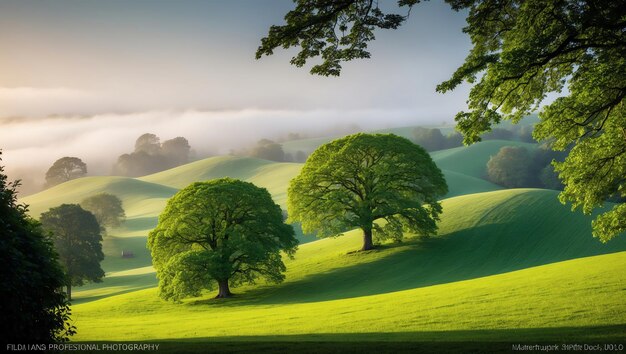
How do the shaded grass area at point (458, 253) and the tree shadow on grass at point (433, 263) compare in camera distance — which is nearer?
the tree shadow on grass at point (433, 263)

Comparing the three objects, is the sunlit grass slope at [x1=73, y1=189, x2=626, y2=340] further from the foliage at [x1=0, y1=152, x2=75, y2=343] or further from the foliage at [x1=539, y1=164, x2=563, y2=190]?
the foliage at [x1=539, y1=164, x2=563, y2=190]

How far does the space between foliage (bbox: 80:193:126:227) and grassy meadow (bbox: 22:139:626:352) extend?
35817 mm

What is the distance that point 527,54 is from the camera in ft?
53.7

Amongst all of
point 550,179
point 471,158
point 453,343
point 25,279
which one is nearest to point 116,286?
point 25,279

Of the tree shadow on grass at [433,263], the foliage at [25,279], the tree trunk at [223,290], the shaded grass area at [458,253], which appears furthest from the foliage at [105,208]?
the foliage at [25,279]

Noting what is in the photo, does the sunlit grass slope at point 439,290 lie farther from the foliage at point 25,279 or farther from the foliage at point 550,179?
the foliage at point 550,179

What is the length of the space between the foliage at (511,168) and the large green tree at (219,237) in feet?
364

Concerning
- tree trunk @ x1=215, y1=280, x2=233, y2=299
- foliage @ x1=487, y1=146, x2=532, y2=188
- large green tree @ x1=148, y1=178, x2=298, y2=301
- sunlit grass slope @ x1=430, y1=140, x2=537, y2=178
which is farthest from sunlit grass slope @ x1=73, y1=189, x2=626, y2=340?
sunlit grass slope @ x1=430, y1=140, x2=537, y2=178

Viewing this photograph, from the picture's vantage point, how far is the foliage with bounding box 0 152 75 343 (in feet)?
38.4

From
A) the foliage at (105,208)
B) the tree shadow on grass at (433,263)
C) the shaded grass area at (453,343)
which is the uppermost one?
the foliage at (105,208)

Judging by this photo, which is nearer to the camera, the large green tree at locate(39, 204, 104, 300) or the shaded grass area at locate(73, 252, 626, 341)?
the shaded grass area at locate(73, 252, 626, 341)

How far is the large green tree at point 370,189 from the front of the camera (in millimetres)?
50969

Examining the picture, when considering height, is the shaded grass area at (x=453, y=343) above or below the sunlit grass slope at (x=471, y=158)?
below

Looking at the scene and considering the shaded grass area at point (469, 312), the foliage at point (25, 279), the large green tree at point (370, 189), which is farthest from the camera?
the large green tree at point (370, 189)
